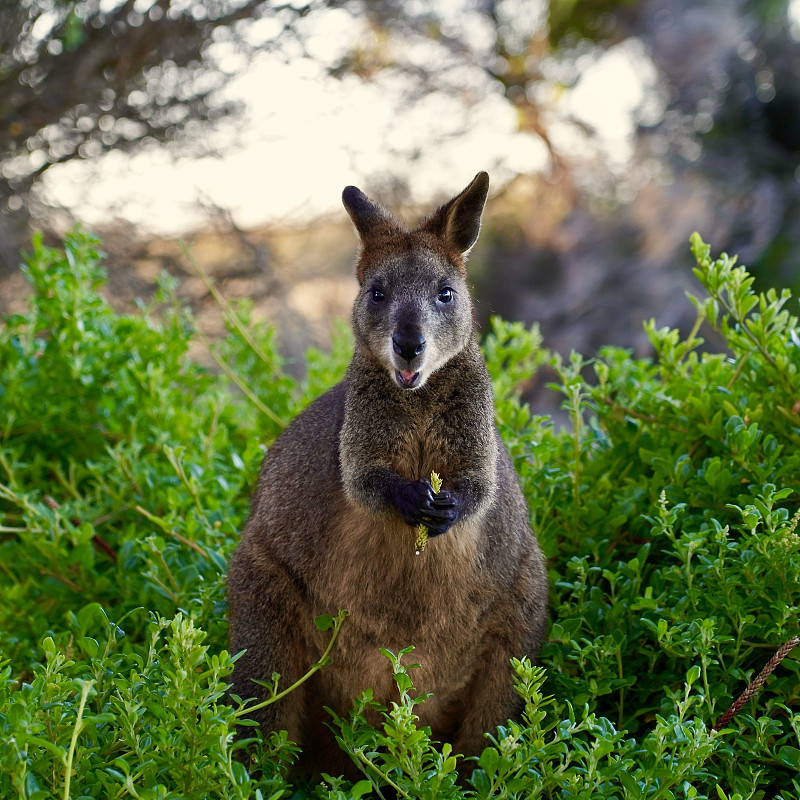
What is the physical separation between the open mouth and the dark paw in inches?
11.0

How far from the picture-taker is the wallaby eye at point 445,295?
2931 mm

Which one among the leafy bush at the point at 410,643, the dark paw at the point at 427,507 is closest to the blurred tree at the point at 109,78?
the leafy bush at the point at 410,643

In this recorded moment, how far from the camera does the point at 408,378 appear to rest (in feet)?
8.73

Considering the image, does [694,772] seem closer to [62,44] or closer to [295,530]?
[295,530]

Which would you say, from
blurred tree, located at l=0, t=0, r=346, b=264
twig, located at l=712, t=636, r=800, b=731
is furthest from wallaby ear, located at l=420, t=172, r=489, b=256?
blurred tree, located at l=0, t=0, r=346, b=264

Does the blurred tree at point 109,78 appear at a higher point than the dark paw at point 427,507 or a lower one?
higher

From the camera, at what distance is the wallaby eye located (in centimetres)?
293

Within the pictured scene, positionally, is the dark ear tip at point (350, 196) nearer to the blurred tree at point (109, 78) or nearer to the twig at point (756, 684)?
the twig at point (756, 684)

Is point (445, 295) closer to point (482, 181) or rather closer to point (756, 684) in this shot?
point (482, 181)

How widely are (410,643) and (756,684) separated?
0.95 m

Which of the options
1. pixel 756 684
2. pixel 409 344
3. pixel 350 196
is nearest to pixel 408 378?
pixel 409 344

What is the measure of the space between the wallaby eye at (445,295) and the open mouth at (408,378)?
36cm

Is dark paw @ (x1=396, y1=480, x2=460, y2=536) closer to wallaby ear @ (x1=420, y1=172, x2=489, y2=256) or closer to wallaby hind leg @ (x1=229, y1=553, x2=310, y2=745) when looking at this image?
wallaby hind leg @ (x1=229, y1=553, x2=310, y2=745)

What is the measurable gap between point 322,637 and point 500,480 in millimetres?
730
